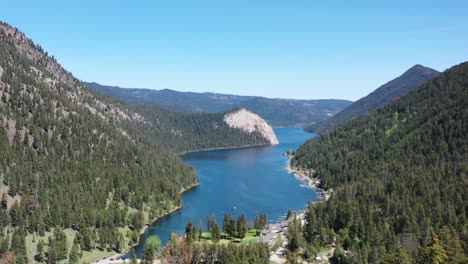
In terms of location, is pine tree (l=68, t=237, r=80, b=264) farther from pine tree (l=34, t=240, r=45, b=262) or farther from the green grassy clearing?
the green grassy clearing

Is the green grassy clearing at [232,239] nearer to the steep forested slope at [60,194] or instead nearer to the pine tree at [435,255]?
the steep forested slope at [60,194]

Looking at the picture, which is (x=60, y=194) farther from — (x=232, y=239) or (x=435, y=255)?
(x=435, y=255)

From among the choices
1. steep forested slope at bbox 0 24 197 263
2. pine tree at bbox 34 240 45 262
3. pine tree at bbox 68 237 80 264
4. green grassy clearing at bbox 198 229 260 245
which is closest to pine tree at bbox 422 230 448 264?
green grassy clearing at bbox 198 229 260 245

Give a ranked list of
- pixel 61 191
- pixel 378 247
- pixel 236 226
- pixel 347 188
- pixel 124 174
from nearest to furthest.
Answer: pixel 378 247
pixel 236 226
pixel 61 191
pixel 347 188
pixel 124 174

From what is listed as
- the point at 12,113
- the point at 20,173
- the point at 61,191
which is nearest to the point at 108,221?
the point at 61,191

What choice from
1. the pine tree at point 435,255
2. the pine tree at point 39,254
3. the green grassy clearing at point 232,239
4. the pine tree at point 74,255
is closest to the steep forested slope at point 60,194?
the pine tree at point 74,255

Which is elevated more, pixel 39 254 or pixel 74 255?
pixel 74 255

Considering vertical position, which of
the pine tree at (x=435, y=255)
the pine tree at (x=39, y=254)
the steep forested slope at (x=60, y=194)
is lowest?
the pine tree at (x=39, y=254)

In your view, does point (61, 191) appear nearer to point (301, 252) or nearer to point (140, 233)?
point (140, 233)

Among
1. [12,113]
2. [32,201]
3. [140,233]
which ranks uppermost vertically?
[12,113]

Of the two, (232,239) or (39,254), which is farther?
(232,239)

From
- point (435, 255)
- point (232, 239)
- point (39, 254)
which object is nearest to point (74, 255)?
point (39, 254)
